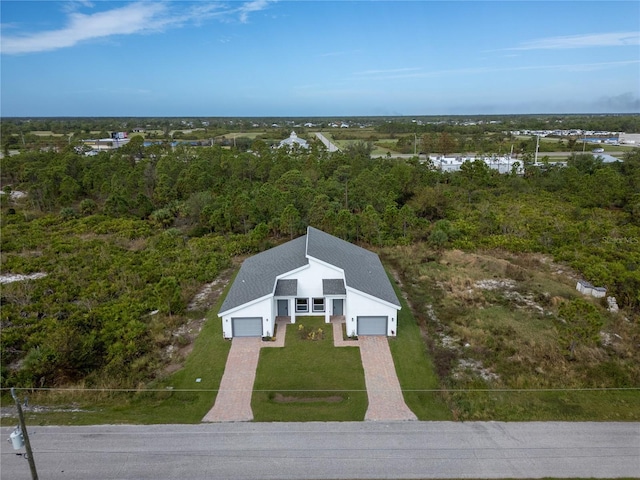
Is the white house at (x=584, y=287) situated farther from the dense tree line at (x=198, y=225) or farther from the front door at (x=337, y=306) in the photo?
the front door at (x=337, y=306)

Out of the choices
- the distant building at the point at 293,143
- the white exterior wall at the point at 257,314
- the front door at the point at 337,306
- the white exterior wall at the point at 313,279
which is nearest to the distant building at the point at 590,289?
the front door at the point at 337,306

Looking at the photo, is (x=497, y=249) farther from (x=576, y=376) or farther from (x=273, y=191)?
(x=273, y=191)

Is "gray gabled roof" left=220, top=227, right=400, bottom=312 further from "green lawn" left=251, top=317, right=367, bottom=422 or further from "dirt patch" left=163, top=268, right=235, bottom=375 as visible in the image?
"green lawn" left=251, top=317, right=367, bottom=422

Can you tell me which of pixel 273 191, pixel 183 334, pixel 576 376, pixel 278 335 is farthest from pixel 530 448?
pixel 273 191

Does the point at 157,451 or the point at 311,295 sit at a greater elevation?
the point at 311,295

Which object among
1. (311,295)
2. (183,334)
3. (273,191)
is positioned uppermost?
(273,191)

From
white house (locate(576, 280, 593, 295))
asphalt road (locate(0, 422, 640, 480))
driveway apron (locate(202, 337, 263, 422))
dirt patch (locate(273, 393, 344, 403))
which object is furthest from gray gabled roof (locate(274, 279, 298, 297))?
white house (locate(576, 280, 593, 295))
